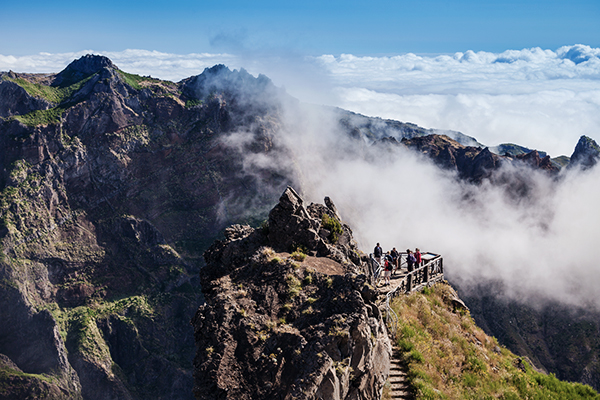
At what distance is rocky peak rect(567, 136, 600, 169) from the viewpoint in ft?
618

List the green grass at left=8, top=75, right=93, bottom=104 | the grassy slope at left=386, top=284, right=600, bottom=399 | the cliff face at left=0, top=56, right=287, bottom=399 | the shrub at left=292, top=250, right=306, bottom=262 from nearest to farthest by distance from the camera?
1. the shrub at left=292, top=250, right=306, bottom=262
2. the grassy slope at left=386, top=284, right=600, bottom=399
3. the cliff face at left=0, top=56, right=287, bottom=399
4. the green grass at left=8, top=75, right=93, bottom=104

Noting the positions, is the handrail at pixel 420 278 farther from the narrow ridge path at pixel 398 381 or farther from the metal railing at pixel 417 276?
the narrow ridge path at pixel 398 381

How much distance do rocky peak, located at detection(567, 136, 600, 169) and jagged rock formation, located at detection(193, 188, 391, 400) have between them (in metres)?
214

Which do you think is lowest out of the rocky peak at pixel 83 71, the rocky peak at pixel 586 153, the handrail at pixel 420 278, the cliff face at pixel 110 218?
the cliff face at pixel 110 218

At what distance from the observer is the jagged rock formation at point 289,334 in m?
12.9

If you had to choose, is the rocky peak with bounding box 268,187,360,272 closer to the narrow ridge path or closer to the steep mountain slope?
the narrow ridge path

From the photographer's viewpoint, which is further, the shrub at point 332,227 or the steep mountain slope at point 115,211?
the steep mountain slope at point 115,211

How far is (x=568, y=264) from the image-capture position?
15650 cm

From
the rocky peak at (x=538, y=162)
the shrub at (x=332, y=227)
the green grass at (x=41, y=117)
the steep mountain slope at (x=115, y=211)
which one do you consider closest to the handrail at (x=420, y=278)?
the shrub at (x=332, y=227)

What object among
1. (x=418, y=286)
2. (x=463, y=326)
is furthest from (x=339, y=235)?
(x=463, y=326)

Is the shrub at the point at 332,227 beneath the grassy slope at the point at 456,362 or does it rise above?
above

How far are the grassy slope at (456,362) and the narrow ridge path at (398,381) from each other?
0.34 meters

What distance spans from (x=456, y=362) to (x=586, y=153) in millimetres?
208369

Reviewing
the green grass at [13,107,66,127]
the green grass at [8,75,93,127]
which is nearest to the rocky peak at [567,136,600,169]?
the green grass at [8,75,93,127]
